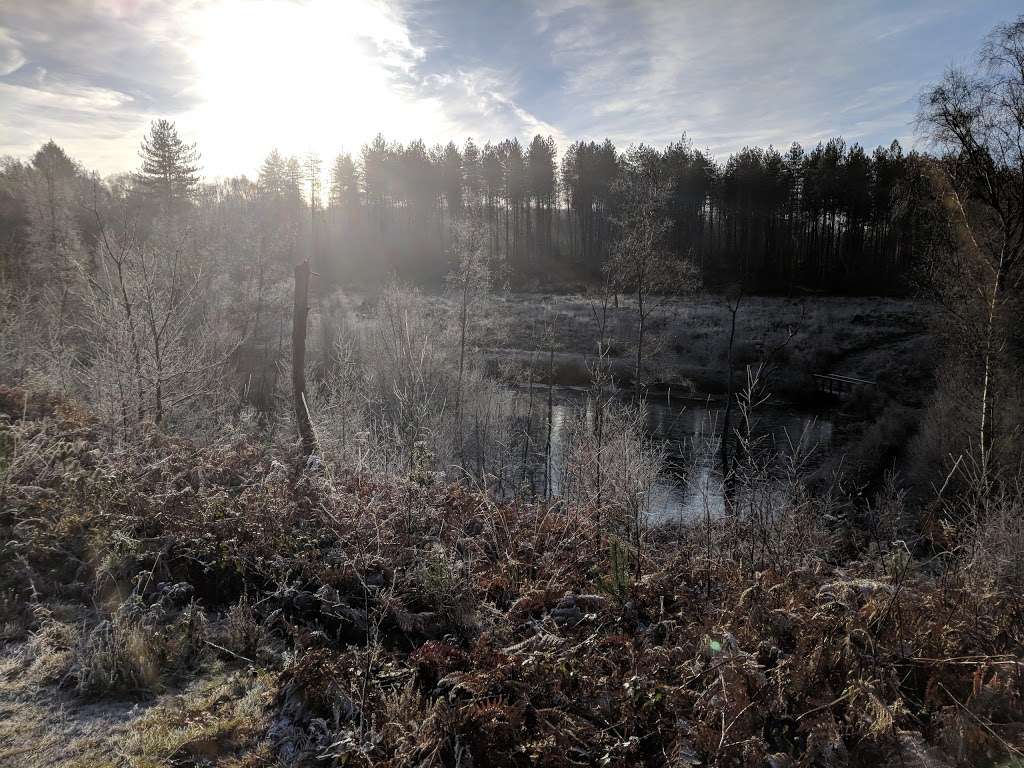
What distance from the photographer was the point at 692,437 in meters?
Answer: 24.0

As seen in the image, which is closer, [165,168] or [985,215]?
[985,215]

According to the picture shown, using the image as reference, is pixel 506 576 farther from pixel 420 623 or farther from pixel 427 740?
pixel 427 740

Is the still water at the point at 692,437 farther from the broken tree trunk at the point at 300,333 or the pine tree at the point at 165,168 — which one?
the pine tree at the point at 165,168

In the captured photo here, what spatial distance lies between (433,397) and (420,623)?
A: 683 inches

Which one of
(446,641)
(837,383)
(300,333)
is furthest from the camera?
(837,383)

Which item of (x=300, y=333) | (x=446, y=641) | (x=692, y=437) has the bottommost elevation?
(x=692, y=437)

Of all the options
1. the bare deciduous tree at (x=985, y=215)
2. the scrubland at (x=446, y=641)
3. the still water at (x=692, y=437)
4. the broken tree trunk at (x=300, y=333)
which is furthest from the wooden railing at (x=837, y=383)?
the broken tree trunk at (x=300, y=333)

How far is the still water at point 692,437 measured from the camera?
16.8 metres

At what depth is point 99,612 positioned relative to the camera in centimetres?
443

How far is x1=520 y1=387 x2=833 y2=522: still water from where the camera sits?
55.2ft

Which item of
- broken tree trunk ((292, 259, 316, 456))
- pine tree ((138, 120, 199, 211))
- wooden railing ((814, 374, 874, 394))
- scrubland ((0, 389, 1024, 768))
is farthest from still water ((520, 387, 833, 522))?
pine tree ((138, 120, 199, 211))

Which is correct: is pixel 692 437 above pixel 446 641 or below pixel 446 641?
below

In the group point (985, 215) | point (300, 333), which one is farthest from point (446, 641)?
point (985, 215)

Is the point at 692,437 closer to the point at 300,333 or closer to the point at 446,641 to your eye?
the point at 300,333
